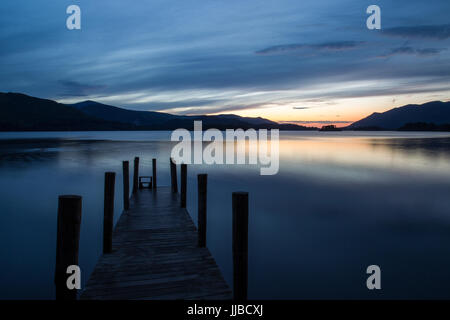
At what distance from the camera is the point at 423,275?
7.39 m

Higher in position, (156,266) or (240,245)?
(240,245)

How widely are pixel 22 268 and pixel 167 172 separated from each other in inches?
680

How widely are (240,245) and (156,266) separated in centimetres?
202

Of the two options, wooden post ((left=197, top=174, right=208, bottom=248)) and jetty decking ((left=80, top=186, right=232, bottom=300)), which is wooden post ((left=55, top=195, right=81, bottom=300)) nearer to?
jetty decking ((left=80, top=186, right=232, bottom=300))

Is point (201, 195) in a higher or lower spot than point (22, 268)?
higher

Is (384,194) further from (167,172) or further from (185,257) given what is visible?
(167,172)

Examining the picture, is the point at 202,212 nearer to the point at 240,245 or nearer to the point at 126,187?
the point at 240,245

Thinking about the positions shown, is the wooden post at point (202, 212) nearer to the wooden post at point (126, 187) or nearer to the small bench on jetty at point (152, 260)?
the small bench on jetty at point (152, 260)

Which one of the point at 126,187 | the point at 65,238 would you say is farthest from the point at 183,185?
the point at 65,238

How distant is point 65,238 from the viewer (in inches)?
146

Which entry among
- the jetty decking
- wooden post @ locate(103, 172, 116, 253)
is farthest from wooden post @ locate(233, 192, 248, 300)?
wooden post @ locate(103, 172, 116, 253)
